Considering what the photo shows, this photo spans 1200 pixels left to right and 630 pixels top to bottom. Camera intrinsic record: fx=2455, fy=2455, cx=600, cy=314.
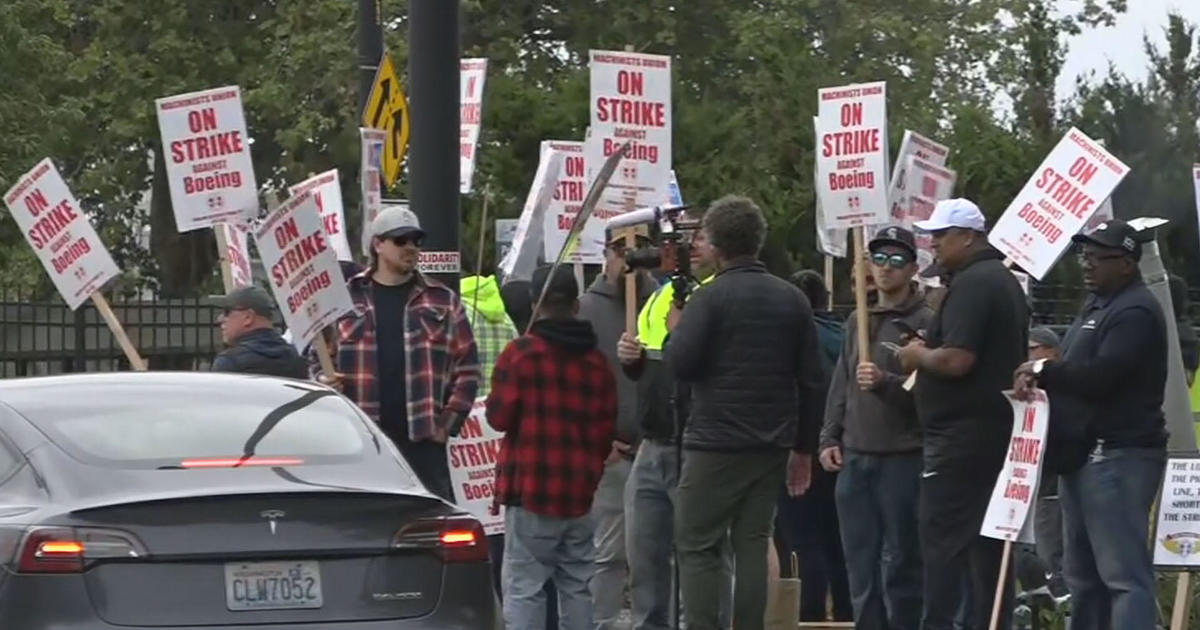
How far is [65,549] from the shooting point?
729cm

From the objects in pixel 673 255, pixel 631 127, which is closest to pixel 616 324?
pixel 673 255

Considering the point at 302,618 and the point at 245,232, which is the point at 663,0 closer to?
the point at 245,232

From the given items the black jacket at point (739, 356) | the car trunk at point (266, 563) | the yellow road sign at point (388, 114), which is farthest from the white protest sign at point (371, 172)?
the car trunk at point (266, 563)

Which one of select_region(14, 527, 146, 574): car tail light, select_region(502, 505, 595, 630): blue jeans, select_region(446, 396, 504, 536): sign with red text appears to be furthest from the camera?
select_region(446, 396, 504, 536): sign with red text

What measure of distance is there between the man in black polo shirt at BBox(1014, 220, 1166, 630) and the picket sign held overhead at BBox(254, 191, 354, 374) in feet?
9.83

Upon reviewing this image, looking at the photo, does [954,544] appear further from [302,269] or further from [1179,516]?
[302,269]

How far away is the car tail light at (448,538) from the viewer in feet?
25.7

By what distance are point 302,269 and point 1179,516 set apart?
3.87m

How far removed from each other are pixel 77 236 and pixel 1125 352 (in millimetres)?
5264

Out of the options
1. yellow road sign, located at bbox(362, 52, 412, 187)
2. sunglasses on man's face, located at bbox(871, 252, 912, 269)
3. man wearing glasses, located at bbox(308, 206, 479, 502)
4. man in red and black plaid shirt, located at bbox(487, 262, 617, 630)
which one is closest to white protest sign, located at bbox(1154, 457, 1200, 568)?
sunglasses on man's face, located at bbox(871, 252, 912, 269)

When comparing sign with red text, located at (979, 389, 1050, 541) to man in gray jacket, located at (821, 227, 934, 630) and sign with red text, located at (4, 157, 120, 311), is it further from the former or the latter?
sign with red text, located at (4, 157, 120, 311)

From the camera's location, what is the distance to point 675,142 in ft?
101

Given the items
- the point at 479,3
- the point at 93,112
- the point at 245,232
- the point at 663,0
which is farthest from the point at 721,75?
the point at 245,232

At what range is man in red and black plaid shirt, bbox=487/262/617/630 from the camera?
10.1 m
